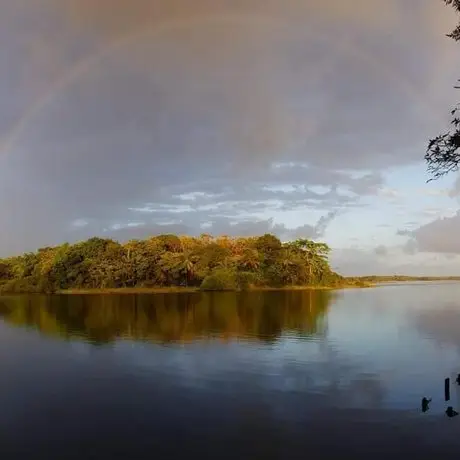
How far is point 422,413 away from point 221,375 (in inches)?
472

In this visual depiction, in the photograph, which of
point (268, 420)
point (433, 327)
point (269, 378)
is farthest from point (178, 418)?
point (433, 327)

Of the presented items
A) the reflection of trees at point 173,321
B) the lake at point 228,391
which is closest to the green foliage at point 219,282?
the reflection of trees at point 173,321

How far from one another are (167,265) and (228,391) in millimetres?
97438

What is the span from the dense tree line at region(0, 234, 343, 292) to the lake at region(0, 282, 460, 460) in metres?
70.9

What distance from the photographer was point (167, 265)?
123188 millimetres

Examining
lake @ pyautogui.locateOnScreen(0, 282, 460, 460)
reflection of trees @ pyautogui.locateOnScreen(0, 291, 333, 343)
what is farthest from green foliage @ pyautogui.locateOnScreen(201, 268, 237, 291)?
lake @ pyautogui.locateOnScreen(0, 282, 460, 460)

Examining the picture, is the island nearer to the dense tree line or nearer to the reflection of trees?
the dense tree line

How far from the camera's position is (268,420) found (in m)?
21.7

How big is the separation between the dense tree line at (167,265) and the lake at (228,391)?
70883mm

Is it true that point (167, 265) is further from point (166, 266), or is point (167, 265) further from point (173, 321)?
point (173, 321)

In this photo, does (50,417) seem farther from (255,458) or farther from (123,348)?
(123,348)

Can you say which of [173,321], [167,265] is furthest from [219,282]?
[173,321]

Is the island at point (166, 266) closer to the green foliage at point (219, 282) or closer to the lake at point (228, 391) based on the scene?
the green foliage at point (219, 282)

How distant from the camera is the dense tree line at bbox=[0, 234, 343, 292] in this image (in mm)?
124500
